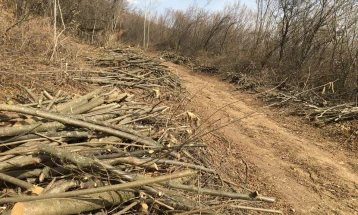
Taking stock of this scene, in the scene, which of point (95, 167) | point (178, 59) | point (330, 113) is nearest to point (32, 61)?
point (95, 167)

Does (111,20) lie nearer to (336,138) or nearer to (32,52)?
(32,52)

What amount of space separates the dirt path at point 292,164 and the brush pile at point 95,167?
905 millimetres

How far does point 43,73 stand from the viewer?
5.95 meters

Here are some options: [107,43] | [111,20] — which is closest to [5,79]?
[107,43]

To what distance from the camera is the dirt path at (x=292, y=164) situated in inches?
171

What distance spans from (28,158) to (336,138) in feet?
22.7

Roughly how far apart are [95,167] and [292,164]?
3980 millimetres

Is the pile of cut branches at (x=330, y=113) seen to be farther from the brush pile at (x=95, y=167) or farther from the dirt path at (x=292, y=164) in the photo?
the brush pile at (x=95, y=167)

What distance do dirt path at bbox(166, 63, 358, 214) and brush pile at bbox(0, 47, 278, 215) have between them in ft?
2.97

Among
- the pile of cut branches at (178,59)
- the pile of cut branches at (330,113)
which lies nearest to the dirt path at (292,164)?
the pile of cut branches at (330,113)

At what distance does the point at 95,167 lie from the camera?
9.59 ft

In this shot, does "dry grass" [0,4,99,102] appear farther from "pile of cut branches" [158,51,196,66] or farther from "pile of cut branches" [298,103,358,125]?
"pile of cut branches" [158,51,196,66]

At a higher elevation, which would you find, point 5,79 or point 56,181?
point 5,79

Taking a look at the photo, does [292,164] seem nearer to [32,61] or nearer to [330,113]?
[330,113]
